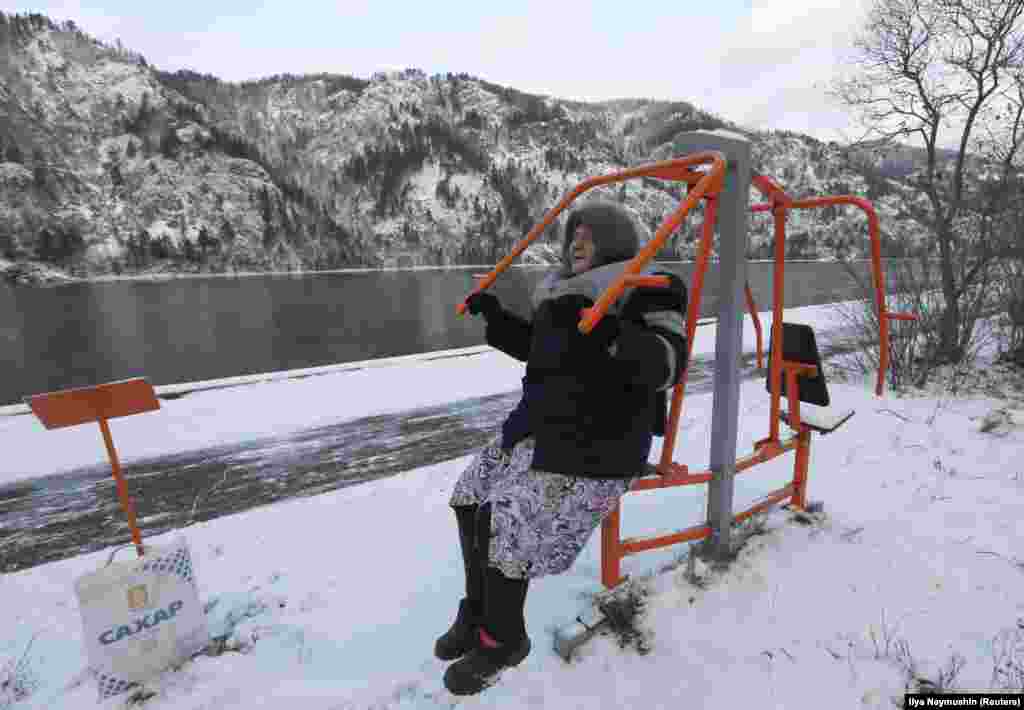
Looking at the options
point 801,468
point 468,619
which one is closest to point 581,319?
point 468,619

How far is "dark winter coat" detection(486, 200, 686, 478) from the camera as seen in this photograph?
1808mm

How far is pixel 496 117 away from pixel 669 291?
177047 millimetres

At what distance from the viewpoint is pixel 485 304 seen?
2.40 m

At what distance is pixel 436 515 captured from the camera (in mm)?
3324

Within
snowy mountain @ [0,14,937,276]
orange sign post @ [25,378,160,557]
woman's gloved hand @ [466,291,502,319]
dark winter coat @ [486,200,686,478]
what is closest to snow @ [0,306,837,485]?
orange sign post @ [25,378,160,557]

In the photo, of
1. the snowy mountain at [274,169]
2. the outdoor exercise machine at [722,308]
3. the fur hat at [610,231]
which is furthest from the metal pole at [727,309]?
the snowy mountain at [274,169]

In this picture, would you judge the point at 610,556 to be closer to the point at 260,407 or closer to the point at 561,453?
the point at 561,453

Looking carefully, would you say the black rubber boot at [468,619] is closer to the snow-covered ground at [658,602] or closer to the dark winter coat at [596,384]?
the snow-covered ground at [658,602]

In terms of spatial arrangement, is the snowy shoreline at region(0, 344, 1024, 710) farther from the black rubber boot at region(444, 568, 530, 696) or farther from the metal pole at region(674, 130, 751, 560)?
the metal pole at region(674, 130, 751, 560)

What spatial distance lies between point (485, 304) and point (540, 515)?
3.38ft

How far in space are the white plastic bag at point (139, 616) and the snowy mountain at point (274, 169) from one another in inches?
3192

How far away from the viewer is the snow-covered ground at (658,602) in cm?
178

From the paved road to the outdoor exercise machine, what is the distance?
2.62 metres

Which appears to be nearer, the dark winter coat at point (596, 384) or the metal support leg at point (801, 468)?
the dark winter coat at point (596, 384)
